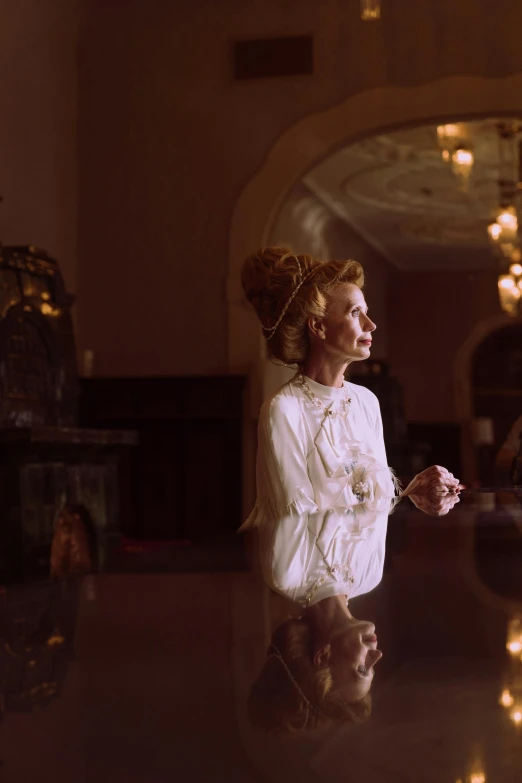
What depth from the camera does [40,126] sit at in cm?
661

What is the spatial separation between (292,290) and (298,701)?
173 centimetres

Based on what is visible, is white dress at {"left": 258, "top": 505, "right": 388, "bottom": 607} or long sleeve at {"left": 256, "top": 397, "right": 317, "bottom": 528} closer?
white dress at {"left": 258, "top": 505, "right": 388, "bottom": 607}

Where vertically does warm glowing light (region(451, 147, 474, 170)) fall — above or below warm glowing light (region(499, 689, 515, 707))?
above

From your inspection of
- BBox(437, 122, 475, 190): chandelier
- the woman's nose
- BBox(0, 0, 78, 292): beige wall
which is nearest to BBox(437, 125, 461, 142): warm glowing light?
BBox(437, 122, 475, 190): chandelier

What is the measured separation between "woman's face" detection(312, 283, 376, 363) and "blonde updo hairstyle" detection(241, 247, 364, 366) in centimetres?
2

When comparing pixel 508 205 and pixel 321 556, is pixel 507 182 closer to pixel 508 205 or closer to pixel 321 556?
pixel 508 205

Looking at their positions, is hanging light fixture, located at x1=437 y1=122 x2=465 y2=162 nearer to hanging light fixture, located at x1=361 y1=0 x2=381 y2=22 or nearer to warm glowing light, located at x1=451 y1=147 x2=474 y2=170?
warm glowing light, located at x1=451 y1=147 x2=474 y2=170

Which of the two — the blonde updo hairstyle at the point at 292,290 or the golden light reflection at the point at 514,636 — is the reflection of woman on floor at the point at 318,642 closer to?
the golden light reflection at the point at 514,636

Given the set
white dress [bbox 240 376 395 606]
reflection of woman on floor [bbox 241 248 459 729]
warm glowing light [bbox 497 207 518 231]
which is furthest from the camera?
warm glowing light [bbox 497 207 518 231]

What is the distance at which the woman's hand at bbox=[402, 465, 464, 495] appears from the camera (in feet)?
7.10

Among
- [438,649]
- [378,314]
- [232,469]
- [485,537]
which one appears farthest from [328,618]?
[378,314]

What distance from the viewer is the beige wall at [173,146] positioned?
278 inches

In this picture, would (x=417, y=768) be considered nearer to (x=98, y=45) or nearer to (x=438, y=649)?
(x=438, y=649)

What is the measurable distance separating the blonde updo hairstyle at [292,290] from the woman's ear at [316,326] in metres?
0.01
